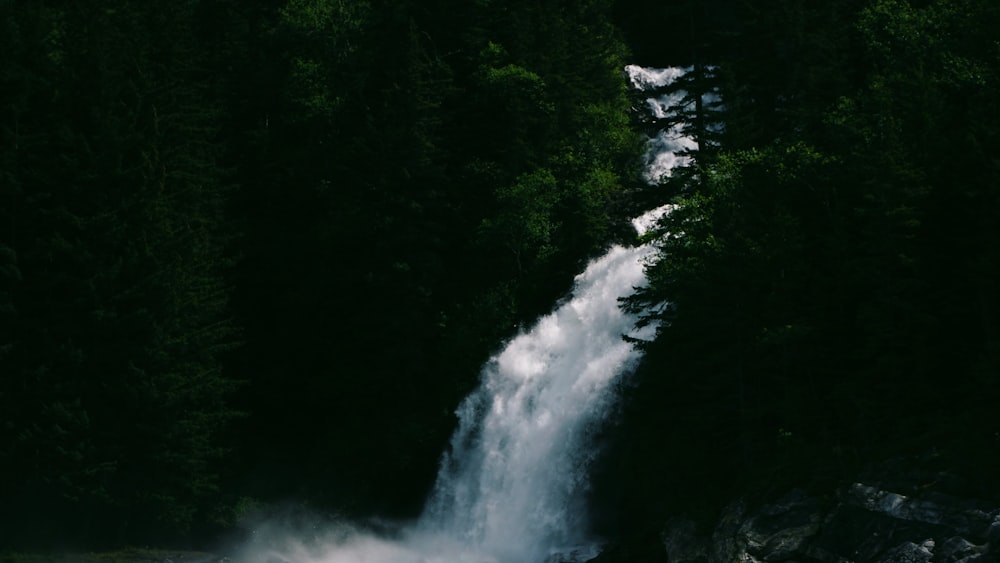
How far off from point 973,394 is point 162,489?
31789mm

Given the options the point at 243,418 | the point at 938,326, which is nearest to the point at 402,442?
the point at 243,418

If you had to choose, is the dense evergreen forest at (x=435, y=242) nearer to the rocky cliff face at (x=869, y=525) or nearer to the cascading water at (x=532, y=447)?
the rocky cliff face at (x=869, y=525)

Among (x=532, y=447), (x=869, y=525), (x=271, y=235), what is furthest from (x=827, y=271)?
(x=271, y=235)

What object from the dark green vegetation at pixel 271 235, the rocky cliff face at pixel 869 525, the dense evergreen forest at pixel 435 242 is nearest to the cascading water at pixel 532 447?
the dense evergreen forest at pixel 435 242

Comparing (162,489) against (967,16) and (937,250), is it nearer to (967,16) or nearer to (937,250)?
(937,250)

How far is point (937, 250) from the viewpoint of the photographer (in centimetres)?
3691

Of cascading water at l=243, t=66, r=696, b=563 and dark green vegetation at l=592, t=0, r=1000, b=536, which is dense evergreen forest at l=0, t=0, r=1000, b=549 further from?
cascading water at l=243, t=66, r=696, b=563

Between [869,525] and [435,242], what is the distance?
30.1 metres

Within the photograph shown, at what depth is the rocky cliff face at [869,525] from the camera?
30.5m

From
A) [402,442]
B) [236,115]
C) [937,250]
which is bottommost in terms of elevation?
[937,250]

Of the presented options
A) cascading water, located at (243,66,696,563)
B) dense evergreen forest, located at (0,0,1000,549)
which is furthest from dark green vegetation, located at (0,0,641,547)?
cascading water, located at (243,66,696,563)

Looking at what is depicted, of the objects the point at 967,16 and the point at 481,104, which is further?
the point at 481,104

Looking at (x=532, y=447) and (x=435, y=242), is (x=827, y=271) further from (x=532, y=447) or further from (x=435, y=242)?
(x=435, y=242)

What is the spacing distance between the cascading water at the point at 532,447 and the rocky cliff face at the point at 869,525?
859cm
